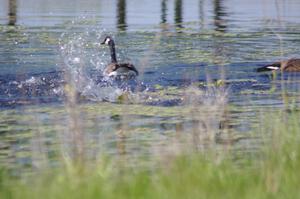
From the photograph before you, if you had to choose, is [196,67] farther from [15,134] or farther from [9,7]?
[9,7]

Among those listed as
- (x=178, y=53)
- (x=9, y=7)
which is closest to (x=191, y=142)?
(x=178, y=53)

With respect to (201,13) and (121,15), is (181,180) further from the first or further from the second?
(201,13)

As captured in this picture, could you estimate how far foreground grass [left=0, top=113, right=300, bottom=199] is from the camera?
19.8 feet

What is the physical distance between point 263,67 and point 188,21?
29.9ft

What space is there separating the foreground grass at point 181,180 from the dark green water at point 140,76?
0.59m

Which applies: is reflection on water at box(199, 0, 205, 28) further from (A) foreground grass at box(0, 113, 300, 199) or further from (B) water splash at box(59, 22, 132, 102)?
(A) foreground grass at box(0, 113, 300, 199)

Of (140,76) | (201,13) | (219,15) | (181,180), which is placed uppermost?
(201,13)

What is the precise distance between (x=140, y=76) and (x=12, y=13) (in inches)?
548

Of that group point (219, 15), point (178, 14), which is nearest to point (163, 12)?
point (178, 14)

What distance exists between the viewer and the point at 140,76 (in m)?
13.4

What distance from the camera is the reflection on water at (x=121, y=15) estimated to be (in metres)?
23.3

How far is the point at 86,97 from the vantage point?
13.4m

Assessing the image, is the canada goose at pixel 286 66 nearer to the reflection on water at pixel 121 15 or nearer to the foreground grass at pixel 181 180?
the reflection on water at pixel 121 15

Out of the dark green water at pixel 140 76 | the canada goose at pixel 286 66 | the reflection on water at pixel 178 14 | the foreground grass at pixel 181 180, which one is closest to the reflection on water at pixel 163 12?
the dark green water at pixel 140 76
